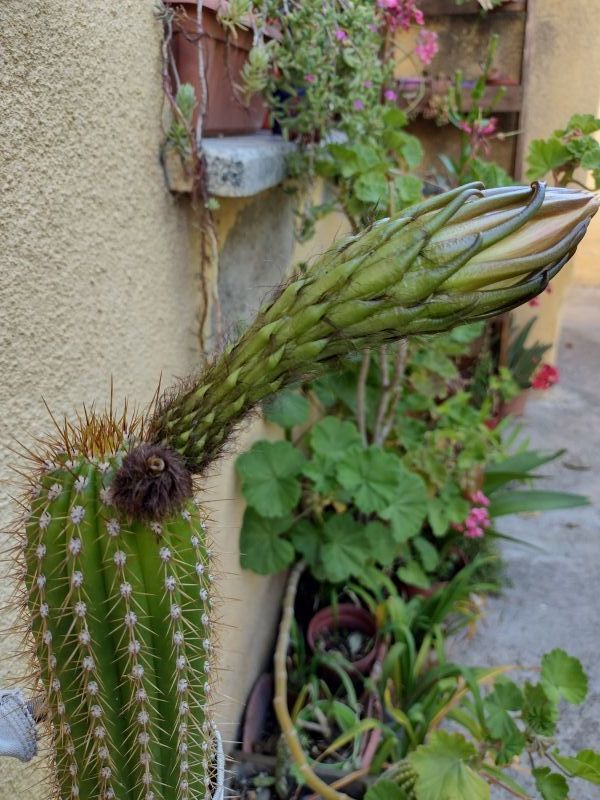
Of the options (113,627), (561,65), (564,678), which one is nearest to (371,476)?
(564,678)

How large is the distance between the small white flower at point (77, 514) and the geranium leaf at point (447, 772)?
1.06 meters

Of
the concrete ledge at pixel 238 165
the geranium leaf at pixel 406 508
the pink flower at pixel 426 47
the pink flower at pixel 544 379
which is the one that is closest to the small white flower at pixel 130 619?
the concrete ledge at pixel 238 165

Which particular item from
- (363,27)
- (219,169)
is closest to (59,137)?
(219,169)

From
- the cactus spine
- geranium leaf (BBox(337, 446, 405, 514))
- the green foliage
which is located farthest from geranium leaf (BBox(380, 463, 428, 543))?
the cactus spine

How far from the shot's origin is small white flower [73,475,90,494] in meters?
0.60

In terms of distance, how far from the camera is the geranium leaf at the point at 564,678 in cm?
144

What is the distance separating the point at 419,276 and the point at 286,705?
5.46ft

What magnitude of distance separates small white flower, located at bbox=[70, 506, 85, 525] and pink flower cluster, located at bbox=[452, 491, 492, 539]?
1.95 metres

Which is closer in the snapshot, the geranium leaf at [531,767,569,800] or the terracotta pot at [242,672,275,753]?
the geranium leaf at [531,767,569,800]

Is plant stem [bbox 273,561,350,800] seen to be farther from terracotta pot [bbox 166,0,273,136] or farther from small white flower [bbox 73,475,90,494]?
terracotta pot [bbox 166,0,273,136]

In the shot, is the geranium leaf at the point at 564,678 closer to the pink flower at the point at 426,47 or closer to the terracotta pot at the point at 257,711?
the terracotta pot at the point at 257,711

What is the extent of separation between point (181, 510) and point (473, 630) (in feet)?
6.39

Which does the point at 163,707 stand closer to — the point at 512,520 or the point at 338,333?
Result: the point at 338,333

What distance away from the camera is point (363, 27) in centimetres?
164
